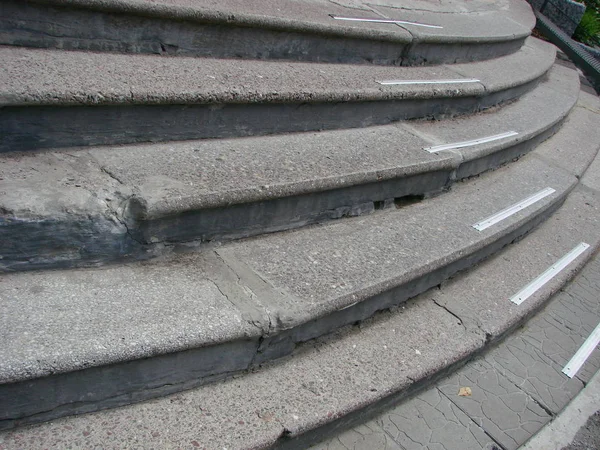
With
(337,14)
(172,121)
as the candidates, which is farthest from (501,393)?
(337,14)

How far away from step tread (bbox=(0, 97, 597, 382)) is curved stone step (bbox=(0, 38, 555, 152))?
642 mm

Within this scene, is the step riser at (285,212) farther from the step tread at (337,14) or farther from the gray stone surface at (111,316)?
the step tread at (337,14)

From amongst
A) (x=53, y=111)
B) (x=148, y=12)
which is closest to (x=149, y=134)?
(x=53, y=111)

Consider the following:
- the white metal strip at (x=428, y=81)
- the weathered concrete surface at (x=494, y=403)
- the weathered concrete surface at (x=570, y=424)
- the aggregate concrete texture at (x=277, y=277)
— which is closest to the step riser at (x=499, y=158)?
the aggregate concrete texture at (x=277, y=277)

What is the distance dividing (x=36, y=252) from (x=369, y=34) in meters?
2.78

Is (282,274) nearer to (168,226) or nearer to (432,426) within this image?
(168,226)

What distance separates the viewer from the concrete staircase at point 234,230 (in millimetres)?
1964

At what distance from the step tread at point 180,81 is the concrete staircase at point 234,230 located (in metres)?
0.01

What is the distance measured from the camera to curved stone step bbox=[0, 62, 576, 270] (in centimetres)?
209

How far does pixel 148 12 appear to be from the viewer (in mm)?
2838

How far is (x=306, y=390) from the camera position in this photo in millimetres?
2260

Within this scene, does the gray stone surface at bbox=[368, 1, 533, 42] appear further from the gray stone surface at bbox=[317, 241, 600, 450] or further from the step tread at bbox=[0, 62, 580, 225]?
the gray stone surface at bbox=[317, 241, 600, 450]

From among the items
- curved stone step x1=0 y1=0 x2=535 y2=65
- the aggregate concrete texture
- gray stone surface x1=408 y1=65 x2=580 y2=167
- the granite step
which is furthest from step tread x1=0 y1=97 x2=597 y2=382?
curved stone step x1=0 y1=0 x2=535 y2=65

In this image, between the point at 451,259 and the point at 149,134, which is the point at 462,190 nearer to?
the point at 451,259
